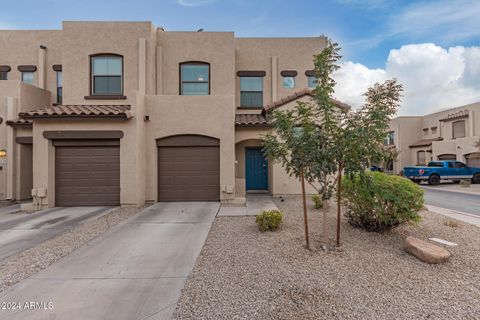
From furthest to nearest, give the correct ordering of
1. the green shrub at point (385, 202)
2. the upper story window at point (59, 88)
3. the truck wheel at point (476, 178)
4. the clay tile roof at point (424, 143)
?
the clay tile roof at point (424, 143)
the truck wheel at point (476, 178)
the upper story window at point (59, 88)
the green shrub at point (385, 202)

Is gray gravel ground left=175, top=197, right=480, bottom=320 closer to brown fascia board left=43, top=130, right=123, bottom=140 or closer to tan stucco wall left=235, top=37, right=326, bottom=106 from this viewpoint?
brown fascia board left=43, top=130, right=123, bottom=140

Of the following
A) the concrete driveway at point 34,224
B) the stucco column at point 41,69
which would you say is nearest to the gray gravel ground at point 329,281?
the concrete driveway at point 34,224

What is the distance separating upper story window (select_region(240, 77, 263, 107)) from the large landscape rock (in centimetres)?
1042

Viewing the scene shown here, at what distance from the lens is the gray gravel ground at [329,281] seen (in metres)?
2.96

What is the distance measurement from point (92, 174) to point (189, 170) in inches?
147

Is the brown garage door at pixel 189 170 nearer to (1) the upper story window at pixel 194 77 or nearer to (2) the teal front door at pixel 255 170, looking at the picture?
(2) the teal front door at pixel 255 170

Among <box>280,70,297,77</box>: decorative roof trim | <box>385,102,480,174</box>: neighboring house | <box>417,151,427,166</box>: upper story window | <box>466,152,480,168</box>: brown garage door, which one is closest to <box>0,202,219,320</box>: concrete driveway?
<box>280,70,297,77</box>: decorative roof trim

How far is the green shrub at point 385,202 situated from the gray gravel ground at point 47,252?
627 cm

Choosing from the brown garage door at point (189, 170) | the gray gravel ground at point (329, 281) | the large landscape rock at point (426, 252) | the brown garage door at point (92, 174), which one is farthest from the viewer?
the brown garage door at point (189, 170)

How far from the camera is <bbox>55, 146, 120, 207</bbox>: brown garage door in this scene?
9172mm

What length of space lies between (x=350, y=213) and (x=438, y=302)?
3036 millimetres

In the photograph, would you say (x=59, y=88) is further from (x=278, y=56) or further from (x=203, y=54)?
(x=278, y=56)

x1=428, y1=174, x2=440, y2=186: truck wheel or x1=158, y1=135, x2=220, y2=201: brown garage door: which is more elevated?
x1=158, y1=135, x2=220, y2=201: brown garage door

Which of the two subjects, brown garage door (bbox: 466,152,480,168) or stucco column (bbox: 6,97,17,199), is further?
brown garage door (bbox: 466,152,480,168)
